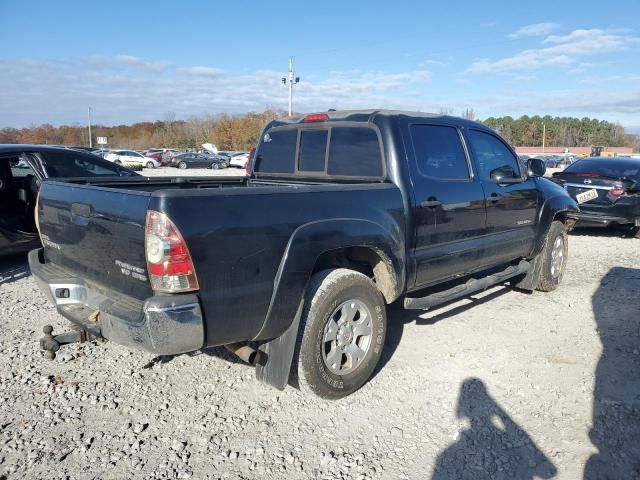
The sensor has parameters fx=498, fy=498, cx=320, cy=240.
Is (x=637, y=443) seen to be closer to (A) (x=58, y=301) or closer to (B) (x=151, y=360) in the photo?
(B) (x=151, y=360)

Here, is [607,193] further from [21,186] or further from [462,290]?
[21,186]

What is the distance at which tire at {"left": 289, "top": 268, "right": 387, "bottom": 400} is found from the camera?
323 centimetres

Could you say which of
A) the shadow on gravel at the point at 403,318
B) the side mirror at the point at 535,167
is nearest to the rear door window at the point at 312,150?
the shadow on gravel at the point at 403,318

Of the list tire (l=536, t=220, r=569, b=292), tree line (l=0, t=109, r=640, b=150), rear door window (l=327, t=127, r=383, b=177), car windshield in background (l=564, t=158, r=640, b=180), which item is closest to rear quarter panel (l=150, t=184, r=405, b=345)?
rear door window (l=327, t=127, r=383, b=177)

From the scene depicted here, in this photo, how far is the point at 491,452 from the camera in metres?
2.91

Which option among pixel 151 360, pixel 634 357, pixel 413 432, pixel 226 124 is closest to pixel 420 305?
pixel 413 432

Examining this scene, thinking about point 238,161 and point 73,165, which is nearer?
point 73,165

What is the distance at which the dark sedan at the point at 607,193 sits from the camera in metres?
9.24

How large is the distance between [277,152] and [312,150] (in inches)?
19.7

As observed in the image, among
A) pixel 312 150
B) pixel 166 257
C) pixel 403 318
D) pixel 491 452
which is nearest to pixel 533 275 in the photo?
Answer: pixel 403 318

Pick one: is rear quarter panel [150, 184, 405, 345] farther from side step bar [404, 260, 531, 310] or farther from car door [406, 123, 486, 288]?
side step bar [404, 260, 531, 310]

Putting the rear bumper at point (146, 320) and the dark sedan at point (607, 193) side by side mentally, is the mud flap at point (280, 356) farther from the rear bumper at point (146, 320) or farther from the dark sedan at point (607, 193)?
the dark sedan at point (607, 193)

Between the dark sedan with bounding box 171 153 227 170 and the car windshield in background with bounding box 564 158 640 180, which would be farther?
the dark sedan with bounding box 171 153 227 170

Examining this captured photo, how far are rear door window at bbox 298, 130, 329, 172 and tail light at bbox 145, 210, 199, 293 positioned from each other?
2.10m
